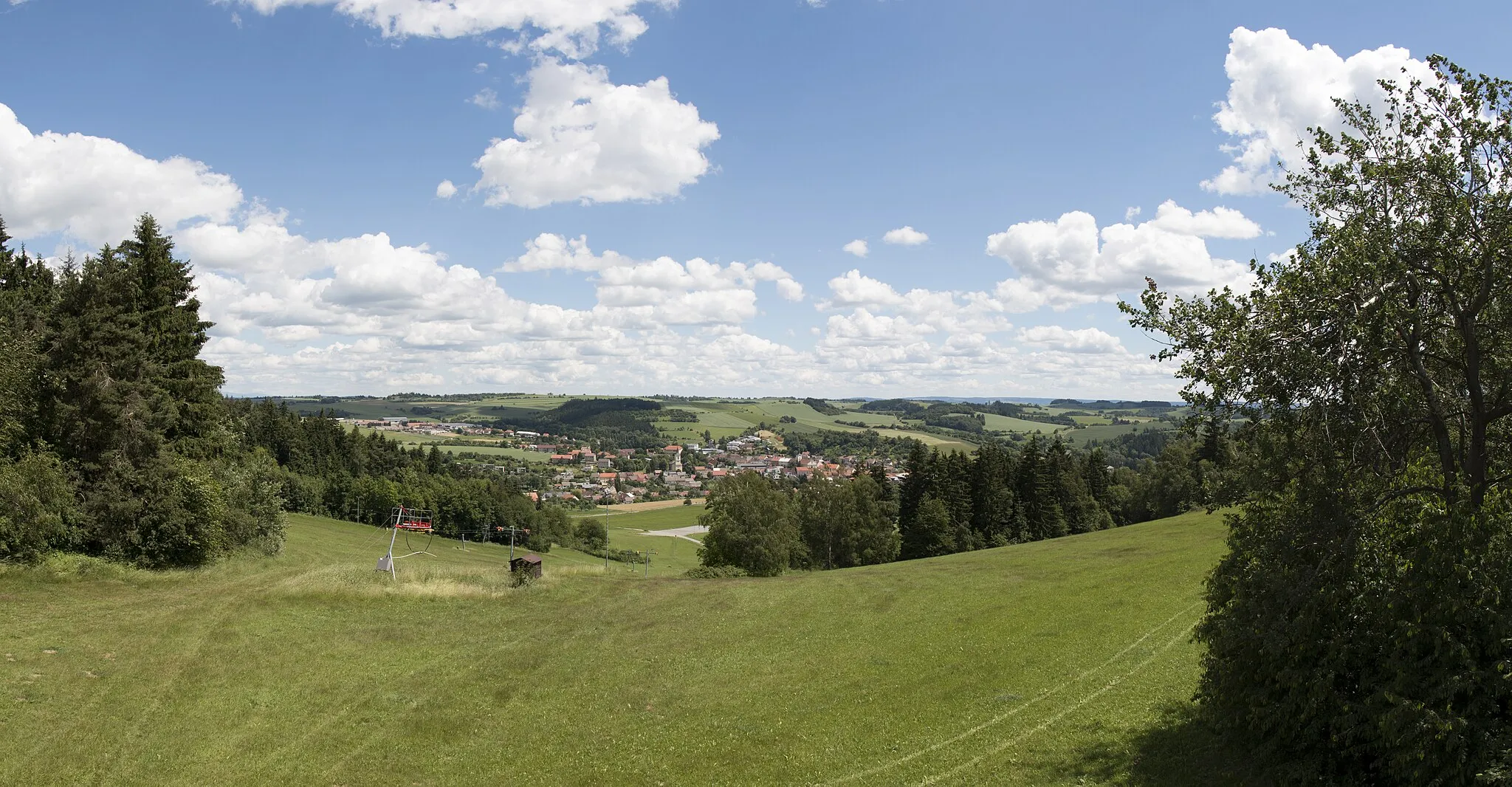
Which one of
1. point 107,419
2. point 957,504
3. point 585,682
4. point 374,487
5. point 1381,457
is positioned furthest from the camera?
point 374,487

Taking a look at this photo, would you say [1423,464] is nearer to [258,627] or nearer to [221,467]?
[258,627]

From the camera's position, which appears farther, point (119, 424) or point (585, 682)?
point (119, 424)

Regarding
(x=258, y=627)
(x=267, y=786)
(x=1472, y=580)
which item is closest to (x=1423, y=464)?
(x=1472, y=580)

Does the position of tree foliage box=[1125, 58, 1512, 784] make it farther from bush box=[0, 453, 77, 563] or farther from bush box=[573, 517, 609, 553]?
bush box=[573, 517, 609, 553]

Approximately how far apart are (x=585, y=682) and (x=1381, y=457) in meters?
21.0

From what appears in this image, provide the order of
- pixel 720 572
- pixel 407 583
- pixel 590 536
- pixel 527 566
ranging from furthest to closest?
pixel 590 536 < pixel 720 572 < pixel 527 566 < pixel 407 583

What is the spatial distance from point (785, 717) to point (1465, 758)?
13.9 meters

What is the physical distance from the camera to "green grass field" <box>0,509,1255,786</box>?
16.4 m

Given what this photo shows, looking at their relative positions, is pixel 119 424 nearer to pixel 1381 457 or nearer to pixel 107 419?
pixel 107 419

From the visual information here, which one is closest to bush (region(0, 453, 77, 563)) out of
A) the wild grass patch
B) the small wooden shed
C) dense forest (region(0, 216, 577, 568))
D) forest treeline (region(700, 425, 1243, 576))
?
dense forest (region(0, 216, 577, 568))

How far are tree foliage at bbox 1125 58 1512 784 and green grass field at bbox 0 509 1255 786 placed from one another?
281 cm

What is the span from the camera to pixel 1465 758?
385 inches

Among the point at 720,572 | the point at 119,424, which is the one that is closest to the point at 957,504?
the point at 720,572

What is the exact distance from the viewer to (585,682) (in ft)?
77.9
